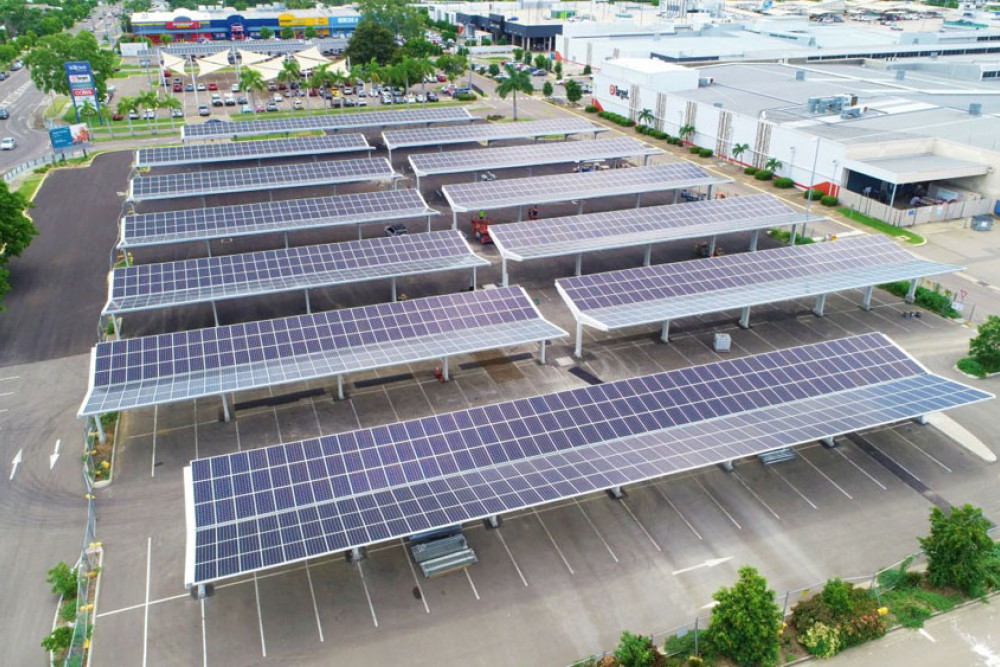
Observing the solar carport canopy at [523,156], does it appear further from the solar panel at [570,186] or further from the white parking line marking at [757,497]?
the white parking line marking at [757,497]

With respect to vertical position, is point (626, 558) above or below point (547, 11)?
below

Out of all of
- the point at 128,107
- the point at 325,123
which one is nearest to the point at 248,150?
the point at 325,123

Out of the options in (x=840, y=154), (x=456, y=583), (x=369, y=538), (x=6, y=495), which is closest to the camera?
(x=369, y=538)

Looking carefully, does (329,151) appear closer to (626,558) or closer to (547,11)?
(626,558)

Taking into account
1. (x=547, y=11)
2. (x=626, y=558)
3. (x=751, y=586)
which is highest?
(x=547, y=11)

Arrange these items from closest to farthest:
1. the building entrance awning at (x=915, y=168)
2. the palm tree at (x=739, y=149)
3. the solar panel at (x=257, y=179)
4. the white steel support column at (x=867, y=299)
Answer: the white steel support column at (x=867, y=299), the solar panel at (x=257, y=179), the building entrance awning at (x=915, y=168), the palm tree at (x=739, y=149)

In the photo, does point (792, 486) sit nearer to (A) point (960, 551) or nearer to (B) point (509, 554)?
(A) point (960, 551)

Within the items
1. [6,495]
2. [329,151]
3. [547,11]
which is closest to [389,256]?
[6,495]

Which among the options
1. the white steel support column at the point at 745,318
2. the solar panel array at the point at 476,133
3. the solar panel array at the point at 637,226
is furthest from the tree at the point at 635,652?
the solar panel array at the point at 476,133
